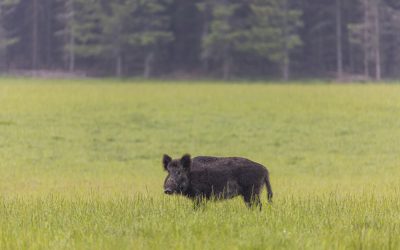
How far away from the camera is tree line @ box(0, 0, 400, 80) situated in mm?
69938

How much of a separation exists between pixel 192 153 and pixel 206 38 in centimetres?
4685

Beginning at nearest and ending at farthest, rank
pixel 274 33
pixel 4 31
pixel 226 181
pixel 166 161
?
pixel 166 161, pixel 226 181, pixel 274 33, pixel 4 31

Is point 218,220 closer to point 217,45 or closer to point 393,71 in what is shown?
point 217,45

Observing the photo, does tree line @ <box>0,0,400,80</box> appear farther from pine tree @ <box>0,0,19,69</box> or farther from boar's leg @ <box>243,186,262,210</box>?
boar's leg @ <box>243,186,262,210</box>

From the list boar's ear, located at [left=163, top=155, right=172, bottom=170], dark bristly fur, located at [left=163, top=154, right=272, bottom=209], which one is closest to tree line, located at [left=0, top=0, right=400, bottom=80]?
dark bristly fur, located at [left=163, top=154, right=272, bottom=209]

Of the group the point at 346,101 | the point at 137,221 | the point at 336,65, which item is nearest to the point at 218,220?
the point at 137,221

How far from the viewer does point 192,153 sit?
21766mm

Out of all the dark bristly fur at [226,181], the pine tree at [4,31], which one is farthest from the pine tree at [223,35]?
the dark bristly fur at [226,181]

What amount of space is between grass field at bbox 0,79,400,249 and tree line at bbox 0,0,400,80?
23.1 m

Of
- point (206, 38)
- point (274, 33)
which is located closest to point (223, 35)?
point (206, 38)

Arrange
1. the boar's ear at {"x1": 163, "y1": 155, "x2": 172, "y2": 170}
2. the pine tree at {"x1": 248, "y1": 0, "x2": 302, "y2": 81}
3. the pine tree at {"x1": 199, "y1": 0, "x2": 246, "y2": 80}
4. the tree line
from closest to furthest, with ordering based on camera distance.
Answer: the boar's ear at {"x1": 163, "y1": 155, "x2": 172, "y2": 170}, the pine tree at {"x1": 199, "y1": 0, "x2": 246, "y2": 80}, the pine tree at {"x1": 248, "y1": 0, "x2": 302, "y2": 81}, the tree line

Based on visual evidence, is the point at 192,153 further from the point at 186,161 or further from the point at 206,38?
the point at 206,38

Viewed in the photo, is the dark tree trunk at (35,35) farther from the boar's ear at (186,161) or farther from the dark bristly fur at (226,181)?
the boar's ear at (186,161)

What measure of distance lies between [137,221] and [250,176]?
2.20 m
